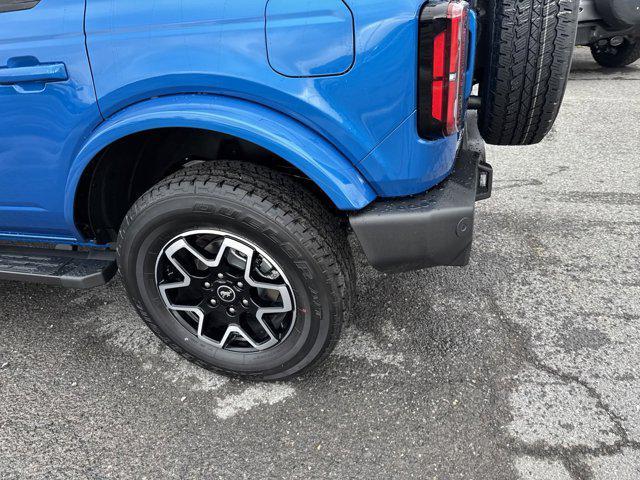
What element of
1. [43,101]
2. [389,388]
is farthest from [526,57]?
[43,101]

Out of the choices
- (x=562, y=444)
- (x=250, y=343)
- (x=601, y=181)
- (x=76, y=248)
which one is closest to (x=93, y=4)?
(x=76, y=248)

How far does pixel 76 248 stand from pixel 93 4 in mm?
1225

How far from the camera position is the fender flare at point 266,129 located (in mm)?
1644

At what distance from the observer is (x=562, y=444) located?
1854 millimetres

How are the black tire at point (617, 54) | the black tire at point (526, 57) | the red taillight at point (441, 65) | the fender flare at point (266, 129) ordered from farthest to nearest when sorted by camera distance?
the black tire at point (617, 54) → the black tire at point (526, 57) → the fender flare at point (266, 129) → the red taillight at point (441, 65)

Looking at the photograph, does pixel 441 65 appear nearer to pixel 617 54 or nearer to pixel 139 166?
pixel 139 166

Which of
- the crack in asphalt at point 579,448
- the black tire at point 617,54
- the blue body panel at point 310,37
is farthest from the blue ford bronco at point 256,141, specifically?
the black tire at point 617,54

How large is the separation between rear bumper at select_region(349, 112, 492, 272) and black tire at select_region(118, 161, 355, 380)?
17cm

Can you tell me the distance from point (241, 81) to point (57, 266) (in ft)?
4.31

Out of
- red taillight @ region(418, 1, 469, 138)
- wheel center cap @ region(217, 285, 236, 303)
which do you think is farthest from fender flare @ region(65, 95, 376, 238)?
wheel center cap @ region(217, 285, 236, 303)

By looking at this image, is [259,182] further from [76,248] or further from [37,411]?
[37,411]

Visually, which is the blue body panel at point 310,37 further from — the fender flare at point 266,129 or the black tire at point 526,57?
the black tire at point 526,57

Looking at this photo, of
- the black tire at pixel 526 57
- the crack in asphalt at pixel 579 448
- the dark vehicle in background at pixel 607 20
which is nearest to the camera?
the crack in asphalt at pixel 579 448

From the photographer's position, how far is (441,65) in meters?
1.52
